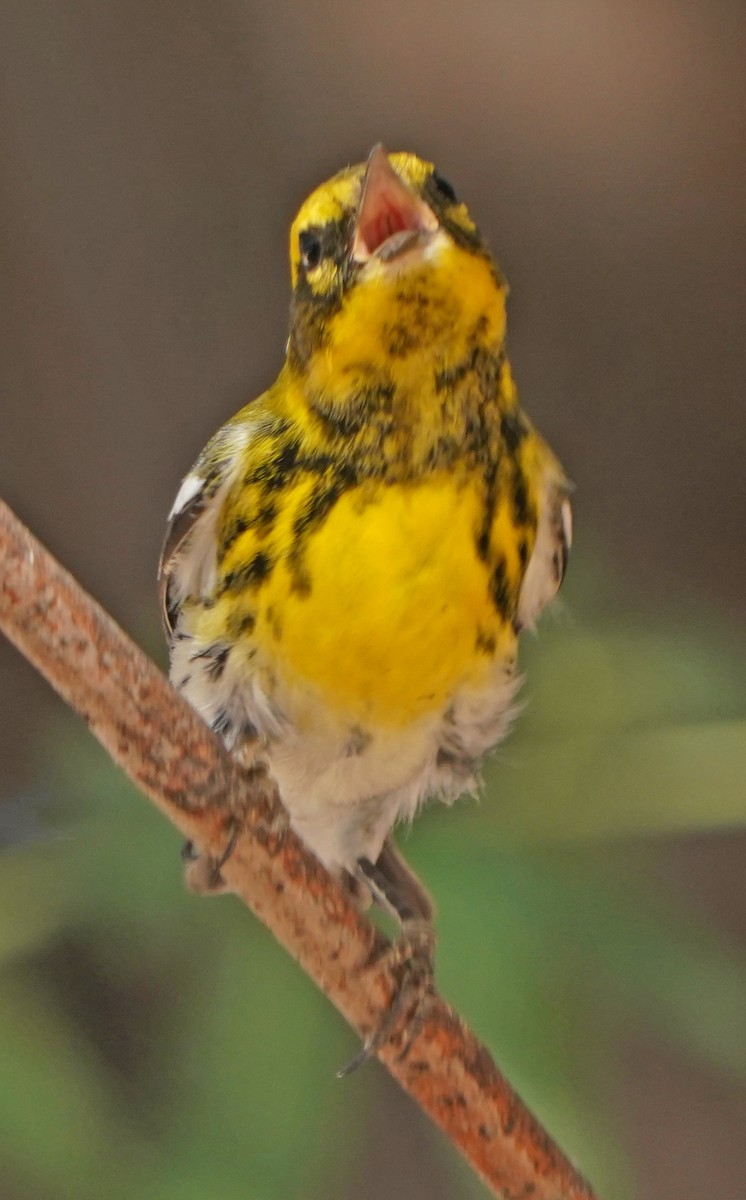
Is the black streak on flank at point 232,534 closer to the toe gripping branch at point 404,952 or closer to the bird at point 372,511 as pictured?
the bird at point 372,511

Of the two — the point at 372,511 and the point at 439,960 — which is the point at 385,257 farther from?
the point at 439,960

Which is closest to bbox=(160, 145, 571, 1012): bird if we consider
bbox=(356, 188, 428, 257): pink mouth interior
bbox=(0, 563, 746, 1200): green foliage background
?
bbox=(356, 188, 428, 257): pink mouth interior

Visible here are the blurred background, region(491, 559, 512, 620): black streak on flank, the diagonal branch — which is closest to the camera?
the diagonal branch

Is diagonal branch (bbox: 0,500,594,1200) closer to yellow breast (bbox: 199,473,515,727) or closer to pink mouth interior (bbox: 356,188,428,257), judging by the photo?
yellow breast (bbox: 199,473,515,727)

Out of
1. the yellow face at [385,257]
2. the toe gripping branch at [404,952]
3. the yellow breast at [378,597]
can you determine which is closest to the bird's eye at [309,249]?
the yellow face at [385,257]

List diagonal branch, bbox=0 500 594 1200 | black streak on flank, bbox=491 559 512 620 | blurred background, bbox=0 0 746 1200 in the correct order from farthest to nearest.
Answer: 1. blurred background, bbox=0 0 746 1200
2. black streak on flank, bbox=491 559 512 620
3. diagonal branch, bbox=0 500 594 1200

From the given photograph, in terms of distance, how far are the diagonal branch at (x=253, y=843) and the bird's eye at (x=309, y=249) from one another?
0.71ft

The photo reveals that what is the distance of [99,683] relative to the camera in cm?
60

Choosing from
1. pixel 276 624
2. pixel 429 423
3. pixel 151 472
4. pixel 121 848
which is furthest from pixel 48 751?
pixel 429 423

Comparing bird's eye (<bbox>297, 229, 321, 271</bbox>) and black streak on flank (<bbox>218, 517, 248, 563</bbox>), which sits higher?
bird's eye (<bbox>297, 229, 321, 271</bbox>)

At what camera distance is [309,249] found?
66cm

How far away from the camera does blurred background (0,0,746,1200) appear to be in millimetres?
859

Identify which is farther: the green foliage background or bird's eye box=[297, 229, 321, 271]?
the green foliage background

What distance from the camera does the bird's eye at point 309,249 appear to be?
2.13 feet
